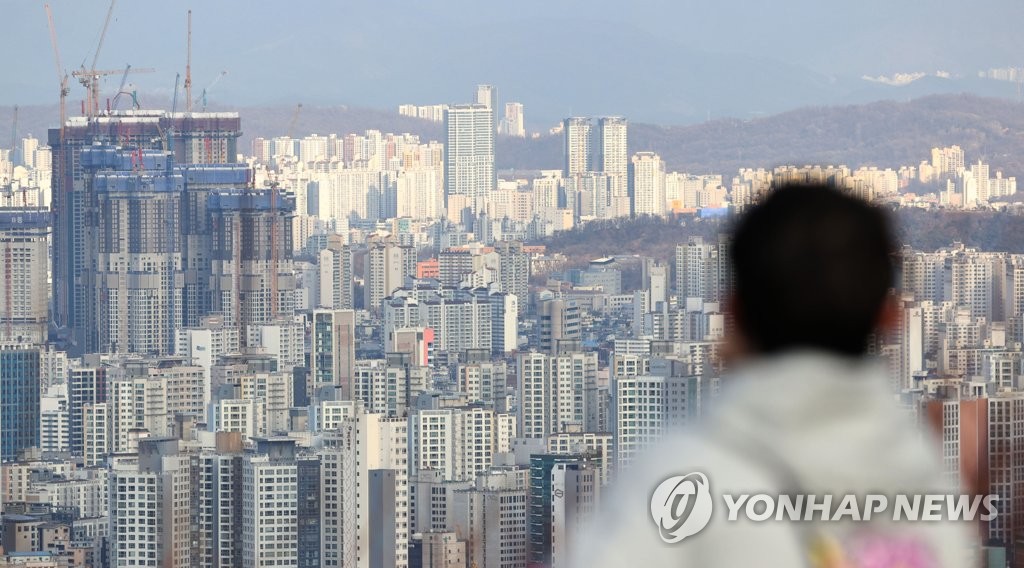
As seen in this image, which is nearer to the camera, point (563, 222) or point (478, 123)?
point (563, 222)

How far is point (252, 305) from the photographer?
20.8m

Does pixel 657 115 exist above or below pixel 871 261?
above

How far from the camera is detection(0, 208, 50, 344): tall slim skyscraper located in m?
19.7

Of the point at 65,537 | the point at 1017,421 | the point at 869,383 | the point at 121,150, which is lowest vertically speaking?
the point at 65,537

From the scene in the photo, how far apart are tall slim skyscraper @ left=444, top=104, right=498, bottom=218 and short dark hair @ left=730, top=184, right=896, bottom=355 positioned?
85.5ft

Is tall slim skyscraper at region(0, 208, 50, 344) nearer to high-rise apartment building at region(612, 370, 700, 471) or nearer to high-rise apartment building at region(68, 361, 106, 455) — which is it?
high-rise apartment building at region(68, 361, 106, 455)

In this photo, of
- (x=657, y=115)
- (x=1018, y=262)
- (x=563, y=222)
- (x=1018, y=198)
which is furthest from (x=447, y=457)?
(x=657, y=115)

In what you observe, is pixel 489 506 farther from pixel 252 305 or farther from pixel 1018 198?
pixel 252 305

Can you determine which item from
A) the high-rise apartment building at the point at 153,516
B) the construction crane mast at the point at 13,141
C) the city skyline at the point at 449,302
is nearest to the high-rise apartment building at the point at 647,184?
the city skyline at the point at 449,302

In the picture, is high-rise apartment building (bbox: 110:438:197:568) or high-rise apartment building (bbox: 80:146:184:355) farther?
high-rise apartment building (bbox: 80:146:184:355)

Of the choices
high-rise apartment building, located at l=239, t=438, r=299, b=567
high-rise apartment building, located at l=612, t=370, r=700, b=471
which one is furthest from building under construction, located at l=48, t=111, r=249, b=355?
high-rise apartment building, located at l=239, t=438, r=299, b=567

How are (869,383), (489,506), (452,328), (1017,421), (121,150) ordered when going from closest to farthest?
1. (869,383)
2. (1017,421)
3. (489,506)
4. (452,328)
5. (121,150)

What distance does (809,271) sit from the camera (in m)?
0.60

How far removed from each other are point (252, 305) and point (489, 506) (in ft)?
39.1
